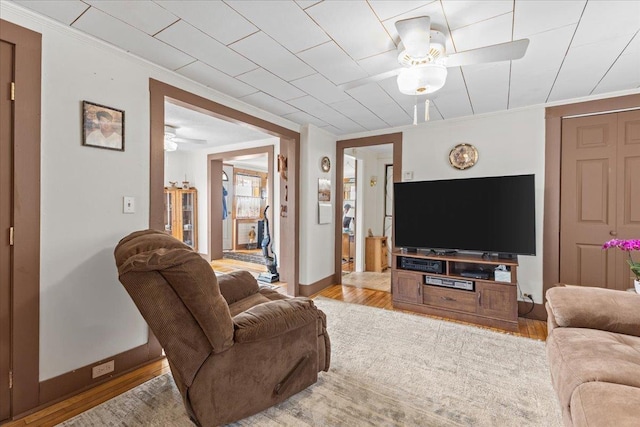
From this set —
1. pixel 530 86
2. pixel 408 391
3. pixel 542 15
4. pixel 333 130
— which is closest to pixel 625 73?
pixel 530 86

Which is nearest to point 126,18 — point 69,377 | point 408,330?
point 69,377

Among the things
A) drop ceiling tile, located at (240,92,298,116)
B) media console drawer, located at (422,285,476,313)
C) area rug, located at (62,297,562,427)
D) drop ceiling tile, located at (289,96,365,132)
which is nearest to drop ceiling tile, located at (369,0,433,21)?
drop ceiling tile, located at (289,96,365,132)

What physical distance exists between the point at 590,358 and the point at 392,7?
204 centimetres

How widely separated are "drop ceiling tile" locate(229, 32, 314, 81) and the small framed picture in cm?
100

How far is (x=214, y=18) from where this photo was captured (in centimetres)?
182

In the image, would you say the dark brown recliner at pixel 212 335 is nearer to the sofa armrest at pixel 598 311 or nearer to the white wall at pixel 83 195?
the white wall at pixel 83 195

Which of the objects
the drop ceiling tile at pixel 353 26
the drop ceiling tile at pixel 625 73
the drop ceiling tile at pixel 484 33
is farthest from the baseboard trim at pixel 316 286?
the drop ceiling tile at pixel 625 73

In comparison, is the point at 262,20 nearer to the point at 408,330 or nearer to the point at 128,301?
the point at 128,301

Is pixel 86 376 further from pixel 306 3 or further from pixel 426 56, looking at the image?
pixel 426 56

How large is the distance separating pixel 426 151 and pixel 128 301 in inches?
146

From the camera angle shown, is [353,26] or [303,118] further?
[303,118]

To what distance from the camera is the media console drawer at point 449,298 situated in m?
3.26

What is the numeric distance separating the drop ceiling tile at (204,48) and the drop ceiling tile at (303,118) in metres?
1.20

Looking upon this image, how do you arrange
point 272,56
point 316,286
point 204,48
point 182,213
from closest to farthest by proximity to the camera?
point 204,48
point 272,56
point 316,286
point 182,213
